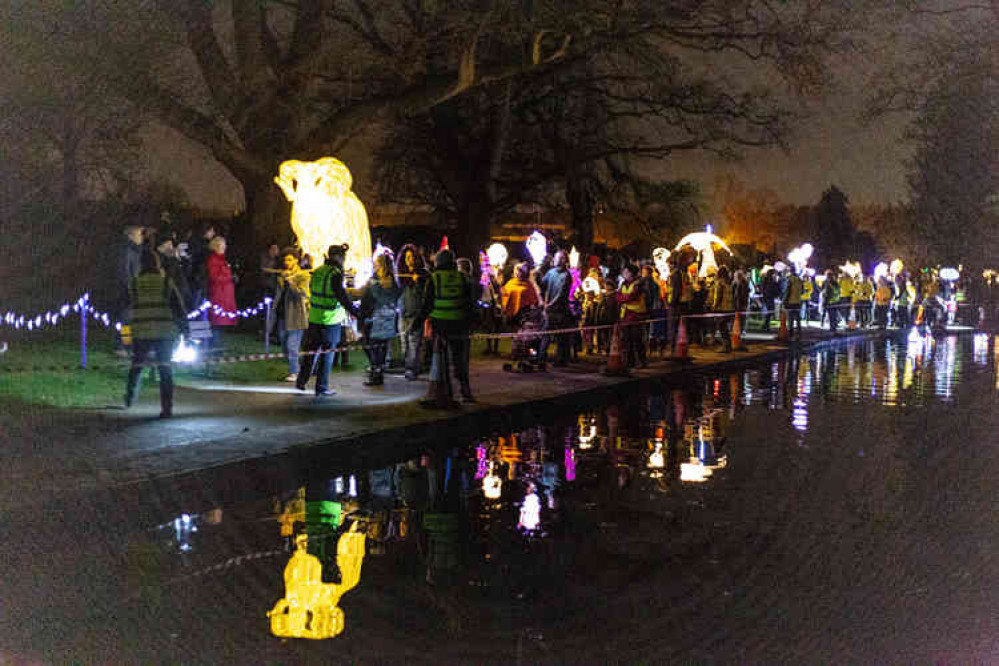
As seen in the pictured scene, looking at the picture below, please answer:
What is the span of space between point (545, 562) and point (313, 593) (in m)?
1.42

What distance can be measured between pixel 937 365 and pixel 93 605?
20.5m

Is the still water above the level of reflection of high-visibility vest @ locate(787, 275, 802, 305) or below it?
below

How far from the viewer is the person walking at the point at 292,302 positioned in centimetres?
1430

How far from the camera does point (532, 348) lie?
18.7 meters

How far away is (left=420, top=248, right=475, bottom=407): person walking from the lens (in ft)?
40.4

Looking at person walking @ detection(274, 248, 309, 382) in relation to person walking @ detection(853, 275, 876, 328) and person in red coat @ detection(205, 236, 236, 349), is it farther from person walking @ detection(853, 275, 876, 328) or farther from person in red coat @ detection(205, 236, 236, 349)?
person walking @ detection(853, 275, 876, 328)

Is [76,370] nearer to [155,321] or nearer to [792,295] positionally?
[155,321]

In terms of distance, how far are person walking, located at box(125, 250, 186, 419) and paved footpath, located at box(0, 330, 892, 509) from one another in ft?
1.49

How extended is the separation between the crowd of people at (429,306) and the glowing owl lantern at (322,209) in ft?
1.93

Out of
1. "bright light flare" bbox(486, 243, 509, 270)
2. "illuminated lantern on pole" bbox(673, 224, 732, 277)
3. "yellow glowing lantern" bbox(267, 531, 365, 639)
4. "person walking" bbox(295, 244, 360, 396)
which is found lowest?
"yellow glowing lantern" bbox(267, 531, 365, 639)

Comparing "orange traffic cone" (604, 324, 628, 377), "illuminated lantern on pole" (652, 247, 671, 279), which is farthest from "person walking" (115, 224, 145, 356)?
"illuminated lantern on pole" (652, 247, 671, 279)

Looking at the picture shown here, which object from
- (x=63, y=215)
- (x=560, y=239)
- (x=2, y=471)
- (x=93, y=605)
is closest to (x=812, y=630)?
(x=93, y=605)

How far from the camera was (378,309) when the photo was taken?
14.7m

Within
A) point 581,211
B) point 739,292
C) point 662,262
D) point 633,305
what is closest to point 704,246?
point 662,262
